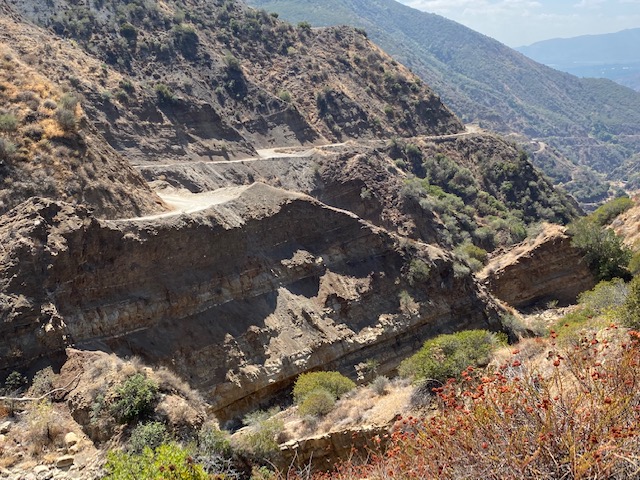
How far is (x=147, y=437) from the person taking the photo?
12391 mm

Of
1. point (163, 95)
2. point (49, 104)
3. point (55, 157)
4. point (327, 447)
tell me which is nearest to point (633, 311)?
point (327, 447)

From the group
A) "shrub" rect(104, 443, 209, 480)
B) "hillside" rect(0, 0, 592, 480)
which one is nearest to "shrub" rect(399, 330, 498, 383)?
"hillside" rect(0, 0, 592, 480)

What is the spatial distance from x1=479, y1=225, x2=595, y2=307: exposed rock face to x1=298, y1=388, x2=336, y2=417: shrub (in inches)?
794

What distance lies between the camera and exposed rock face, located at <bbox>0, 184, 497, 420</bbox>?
17156 mm

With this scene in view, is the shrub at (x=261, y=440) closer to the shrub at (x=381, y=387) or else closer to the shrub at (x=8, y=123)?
the shrub at (x=381, y=387)

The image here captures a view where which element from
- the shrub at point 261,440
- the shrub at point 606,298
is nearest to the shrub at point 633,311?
the shrub at point 606,298

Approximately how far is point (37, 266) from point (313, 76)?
56.5m

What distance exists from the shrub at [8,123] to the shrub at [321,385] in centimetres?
1756

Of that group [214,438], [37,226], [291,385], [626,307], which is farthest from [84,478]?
[626,307]

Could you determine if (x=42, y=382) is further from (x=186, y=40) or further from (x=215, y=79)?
(x=186, y=40)

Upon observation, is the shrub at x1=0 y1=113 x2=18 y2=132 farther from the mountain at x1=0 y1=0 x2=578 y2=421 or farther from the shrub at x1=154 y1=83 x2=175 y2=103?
the shrub at x1=154 y1=83 x2=175 y2=103

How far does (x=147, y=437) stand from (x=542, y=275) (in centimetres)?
2861

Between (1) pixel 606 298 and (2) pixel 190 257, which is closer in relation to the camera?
(2) pixel 190 257

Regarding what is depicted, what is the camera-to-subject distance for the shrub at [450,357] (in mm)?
15782
